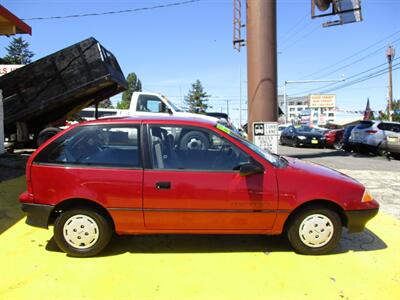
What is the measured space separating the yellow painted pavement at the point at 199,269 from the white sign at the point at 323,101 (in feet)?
263

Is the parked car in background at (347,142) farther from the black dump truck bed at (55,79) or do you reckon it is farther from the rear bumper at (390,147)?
the black dump truck bed at (55,79)

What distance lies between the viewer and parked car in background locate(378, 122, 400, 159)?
16.1m

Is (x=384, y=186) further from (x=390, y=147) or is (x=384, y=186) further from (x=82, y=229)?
(x=390, y=147)

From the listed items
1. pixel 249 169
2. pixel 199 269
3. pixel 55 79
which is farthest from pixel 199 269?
pixel 55 79

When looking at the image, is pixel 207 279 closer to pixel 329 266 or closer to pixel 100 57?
pixel 329 266

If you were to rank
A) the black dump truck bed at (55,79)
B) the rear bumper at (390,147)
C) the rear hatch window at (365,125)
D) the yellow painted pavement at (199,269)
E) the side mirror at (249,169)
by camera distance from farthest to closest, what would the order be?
the rear hatch window at (365,125), the rear bumper at (390,147), the black dump truck bed at (55,79), the side mirror at (249,169), the yellow painted pavement at (199,269)

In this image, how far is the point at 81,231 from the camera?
4.32 m

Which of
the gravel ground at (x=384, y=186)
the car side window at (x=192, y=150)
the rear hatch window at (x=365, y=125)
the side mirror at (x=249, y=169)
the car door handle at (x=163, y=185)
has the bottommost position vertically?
the gravel ground at (x=384, y=186)

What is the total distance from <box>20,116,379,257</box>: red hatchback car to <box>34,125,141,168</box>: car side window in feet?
0.04

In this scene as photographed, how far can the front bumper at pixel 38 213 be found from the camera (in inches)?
169

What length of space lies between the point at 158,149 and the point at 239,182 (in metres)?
0.98

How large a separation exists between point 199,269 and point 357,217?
185cm

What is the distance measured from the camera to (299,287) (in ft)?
12.2

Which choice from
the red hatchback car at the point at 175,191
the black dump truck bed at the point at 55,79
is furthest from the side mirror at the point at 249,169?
the black dump truck bed at the point at 55,79
